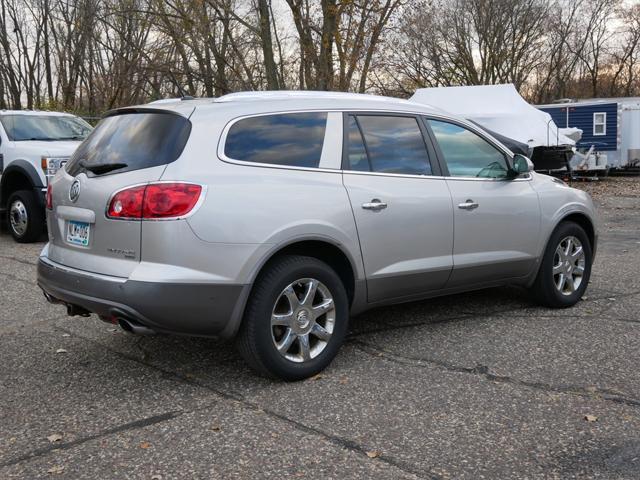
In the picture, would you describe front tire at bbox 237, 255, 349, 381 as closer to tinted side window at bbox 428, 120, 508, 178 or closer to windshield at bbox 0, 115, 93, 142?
tinted side window at bbox 428, 120, 508, 178

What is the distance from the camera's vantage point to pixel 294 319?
425 cm

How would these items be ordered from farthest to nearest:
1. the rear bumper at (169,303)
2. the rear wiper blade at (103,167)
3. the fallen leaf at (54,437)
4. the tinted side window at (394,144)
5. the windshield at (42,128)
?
the windshield at (42,128), the tinted side window at (394,144), the rear wiper blade at (103,167), the rear bumper at (169,303), the fallen leaf at (54,437)

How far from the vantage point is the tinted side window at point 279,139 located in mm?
4203

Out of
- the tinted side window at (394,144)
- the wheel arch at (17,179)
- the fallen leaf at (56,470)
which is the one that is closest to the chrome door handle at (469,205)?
the tinted side window at (394,144)

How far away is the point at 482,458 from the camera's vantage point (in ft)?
10.8

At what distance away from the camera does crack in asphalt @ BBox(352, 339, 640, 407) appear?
13.2 feet

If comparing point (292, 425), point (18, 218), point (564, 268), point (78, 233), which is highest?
point (78, 233)

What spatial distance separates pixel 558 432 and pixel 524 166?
2549mm

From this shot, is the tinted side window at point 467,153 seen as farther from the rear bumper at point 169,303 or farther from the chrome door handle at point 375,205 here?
the rear bumper at point 169,303

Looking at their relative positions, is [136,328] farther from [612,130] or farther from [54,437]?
[612,130]

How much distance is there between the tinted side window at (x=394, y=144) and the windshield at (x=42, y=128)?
7.62 metres

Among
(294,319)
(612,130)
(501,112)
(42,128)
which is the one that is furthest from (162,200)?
(612,130)

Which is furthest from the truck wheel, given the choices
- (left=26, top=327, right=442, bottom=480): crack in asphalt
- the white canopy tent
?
the white canopy tent

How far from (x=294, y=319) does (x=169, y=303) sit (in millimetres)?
785
